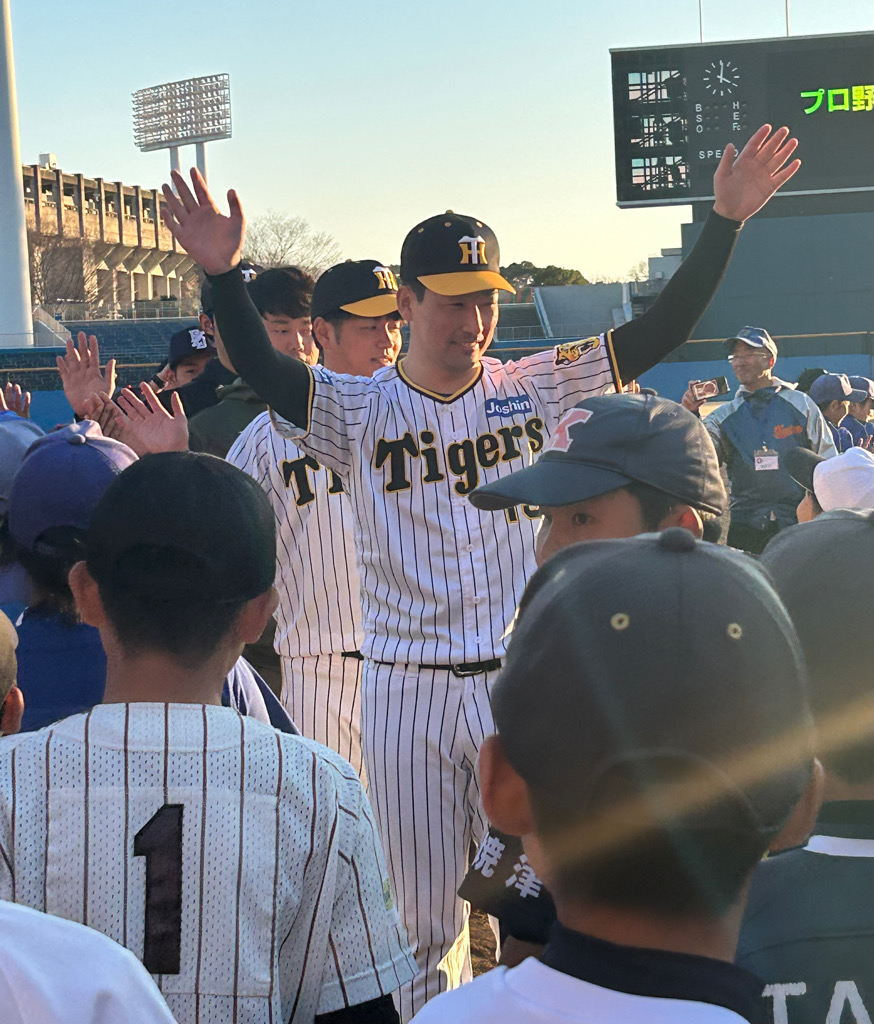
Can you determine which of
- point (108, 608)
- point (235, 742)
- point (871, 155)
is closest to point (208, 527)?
point (108, 608)

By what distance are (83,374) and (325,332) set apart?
2.66ft

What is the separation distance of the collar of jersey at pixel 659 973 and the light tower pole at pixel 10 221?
32205 millimetres

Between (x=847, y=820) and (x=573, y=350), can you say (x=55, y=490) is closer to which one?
(x=573, y=350)

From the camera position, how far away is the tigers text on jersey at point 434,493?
3098mm

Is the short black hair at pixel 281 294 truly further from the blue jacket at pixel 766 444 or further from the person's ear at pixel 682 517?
the blue jacket at pixel 766 444

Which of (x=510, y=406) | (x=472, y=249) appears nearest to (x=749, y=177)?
(x=472, y=249)

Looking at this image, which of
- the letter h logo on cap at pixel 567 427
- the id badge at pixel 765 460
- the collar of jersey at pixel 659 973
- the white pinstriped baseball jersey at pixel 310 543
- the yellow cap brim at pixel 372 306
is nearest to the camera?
the collar of jersey at pixel 659 973

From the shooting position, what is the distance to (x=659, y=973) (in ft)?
A: 3.38

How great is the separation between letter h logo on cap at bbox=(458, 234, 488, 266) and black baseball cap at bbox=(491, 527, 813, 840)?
219 centimetres

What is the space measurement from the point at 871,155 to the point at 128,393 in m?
24.1

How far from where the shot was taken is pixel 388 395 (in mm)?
3223


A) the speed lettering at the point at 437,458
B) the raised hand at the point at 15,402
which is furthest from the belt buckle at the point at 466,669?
the raised hand at the point at 15,402

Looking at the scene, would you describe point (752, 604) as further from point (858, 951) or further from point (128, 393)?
point (128, 393)

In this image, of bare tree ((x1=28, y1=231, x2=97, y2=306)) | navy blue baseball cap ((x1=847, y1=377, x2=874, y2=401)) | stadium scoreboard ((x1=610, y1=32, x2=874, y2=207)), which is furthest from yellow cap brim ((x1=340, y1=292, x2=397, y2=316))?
bare tree ((x1=28, y1=231, x2=97, y2=306))
